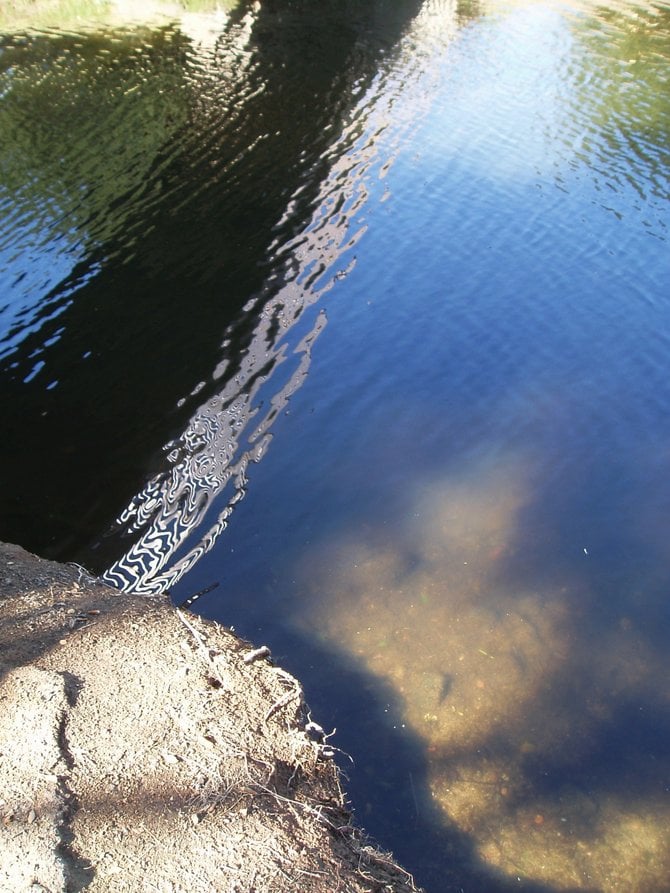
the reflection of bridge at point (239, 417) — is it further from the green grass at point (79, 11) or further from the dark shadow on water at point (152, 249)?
the green grass at point (79, 11)

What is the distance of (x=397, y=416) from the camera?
11.3 m

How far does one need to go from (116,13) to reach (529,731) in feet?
113

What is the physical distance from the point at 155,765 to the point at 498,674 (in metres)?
3.77

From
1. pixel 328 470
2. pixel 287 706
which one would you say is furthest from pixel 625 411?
pixel 287 706

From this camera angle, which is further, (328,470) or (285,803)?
(328,470)

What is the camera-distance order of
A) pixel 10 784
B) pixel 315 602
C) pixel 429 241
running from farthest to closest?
pixel 429 241 → pixel 315 602 → pixel 10 784

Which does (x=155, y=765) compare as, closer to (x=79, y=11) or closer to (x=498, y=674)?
(x=498, y=674)

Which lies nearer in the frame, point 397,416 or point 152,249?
point 397,416

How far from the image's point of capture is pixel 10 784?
16.7 ft

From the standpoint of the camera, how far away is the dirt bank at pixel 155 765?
4766 millimetres

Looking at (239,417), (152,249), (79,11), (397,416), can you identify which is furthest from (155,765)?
(79,11)

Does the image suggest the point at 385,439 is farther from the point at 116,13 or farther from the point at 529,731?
the point at 116,13

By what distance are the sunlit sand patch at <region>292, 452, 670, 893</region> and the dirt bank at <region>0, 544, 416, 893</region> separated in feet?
3.78

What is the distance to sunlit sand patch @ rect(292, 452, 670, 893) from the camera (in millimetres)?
6375
